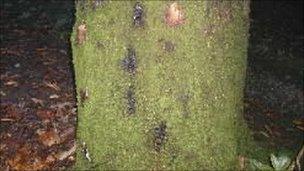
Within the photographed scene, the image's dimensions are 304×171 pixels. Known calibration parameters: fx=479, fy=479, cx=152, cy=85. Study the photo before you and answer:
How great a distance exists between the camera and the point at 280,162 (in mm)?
2639

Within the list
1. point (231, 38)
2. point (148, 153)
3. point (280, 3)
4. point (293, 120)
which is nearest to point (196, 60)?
point (231, 38)

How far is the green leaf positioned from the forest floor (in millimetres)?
1152

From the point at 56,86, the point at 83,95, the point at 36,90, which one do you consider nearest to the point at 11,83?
the point at 36,90

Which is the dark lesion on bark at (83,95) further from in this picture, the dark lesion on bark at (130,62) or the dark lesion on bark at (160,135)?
the dark lesion on bark at (160,135)

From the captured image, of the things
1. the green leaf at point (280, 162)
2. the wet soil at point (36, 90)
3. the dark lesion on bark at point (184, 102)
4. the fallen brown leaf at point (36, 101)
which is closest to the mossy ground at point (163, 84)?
the dark lesion on bark at point (184, 102)

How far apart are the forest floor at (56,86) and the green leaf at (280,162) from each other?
3.78 feet

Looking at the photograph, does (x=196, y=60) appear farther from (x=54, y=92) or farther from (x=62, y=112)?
(x=54, y=92)

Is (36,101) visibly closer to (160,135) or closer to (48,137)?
(48,137)

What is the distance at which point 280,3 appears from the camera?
11.0m

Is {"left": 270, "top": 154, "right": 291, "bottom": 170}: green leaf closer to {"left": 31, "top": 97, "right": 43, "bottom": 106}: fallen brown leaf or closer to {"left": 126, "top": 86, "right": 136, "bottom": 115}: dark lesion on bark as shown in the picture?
{"left": 126, "top": 86, "right": 136, "bottom": 115}: dark lesion on bark

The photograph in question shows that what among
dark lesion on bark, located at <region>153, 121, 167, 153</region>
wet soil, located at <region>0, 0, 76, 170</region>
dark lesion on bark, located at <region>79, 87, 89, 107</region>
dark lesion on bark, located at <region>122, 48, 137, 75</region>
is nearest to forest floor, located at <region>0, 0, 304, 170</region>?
wet soil, located at <region>0, 0, 76, 170</region>

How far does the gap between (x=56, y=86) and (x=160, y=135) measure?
2886 mm

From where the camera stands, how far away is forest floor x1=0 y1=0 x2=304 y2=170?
3.64 meters

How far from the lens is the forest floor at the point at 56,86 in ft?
11.9
